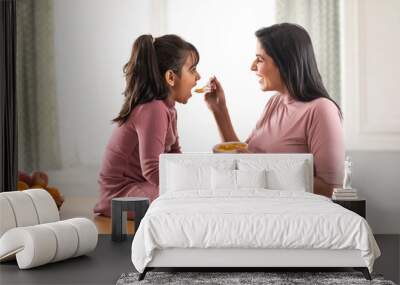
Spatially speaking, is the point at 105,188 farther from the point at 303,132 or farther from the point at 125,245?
the point at 303,132

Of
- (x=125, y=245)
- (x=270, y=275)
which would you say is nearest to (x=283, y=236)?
(x=270, y=275)

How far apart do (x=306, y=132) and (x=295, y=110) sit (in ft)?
0.80

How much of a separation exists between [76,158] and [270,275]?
2.95m

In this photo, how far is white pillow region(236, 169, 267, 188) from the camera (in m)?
6.49

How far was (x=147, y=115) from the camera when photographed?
7191 millimetres

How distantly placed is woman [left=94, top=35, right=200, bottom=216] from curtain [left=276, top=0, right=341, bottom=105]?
104 centimetres

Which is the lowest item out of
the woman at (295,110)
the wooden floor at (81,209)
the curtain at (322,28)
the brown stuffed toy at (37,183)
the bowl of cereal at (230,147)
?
the wooden floor at (81,209)

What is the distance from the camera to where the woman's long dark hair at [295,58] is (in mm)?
7148

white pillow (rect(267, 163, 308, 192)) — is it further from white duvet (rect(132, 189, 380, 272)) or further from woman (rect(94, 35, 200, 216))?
white duvet (rect(132, 189, 380, 272))

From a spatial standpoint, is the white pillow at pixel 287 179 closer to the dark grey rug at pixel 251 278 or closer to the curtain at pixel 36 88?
the dark grey rug at pixel 251 278

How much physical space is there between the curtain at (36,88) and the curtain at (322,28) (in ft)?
7.80

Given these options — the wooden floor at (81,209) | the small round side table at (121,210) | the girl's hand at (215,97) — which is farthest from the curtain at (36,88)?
the girl's hand at (215,97)

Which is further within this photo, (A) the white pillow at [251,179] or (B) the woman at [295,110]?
(B) the woman at [295,110]

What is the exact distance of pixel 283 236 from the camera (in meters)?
4.95
